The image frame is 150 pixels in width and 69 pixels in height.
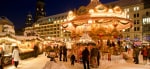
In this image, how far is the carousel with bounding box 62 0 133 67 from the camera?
2039 cm

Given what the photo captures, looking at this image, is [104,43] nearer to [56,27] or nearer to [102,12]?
[102,12]

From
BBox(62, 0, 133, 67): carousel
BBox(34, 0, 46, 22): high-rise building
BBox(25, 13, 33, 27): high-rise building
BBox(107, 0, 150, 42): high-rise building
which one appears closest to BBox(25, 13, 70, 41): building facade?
BBox(34, 0, 46, 22): high-rise building

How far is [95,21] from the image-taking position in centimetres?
2228

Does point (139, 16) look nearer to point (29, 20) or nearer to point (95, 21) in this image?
point (95, 21)

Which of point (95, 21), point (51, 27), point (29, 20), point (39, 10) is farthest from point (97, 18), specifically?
point (29, 20)

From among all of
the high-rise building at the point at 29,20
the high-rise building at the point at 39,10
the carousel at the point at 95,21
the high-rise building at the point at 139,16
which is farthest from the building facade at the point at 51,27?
the carousel at the point at 95,21

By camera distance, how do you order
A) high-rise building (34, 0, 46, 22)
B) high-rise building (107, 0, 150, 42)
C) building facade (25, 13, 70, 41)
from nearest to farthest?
1. high-rise building (107, 0, 150, 42)
2. building facade (25, 13, 70, 41)
3. high-rise building (34, 0, 46, 22)

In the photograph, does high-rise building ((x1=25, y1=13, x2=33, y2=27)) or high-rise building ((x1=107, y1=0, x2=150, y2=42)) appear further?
high-rise building ((x1=25, y1=13, x2=33, y2=27))

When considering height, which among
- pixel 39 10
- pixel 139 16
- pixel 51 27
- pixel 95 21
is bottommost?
pixel 95 21

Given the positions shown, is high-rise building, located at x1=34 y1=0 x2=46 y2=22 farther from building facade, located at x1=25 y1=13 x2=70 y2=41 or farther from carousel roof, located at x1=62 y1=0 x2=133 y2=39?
carousel roof, located at x1=62 y1=0 x2=133 y2=39

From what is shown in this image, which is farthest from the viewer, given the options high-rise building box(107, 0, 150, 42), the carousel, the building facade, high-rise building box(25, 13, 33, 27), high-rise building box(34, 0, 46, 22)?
high-rise building box(25, 13, 33, 27)

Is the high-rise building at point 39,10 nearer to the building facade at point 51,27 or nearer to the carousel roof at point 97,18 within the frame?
the building facade at point 51,27

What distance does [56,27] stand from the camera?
12150 centimetres

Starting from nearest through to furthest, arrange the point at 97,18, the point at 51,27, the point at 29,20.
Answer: the point at 97,18, the point at 51,27, the point at 29,20
